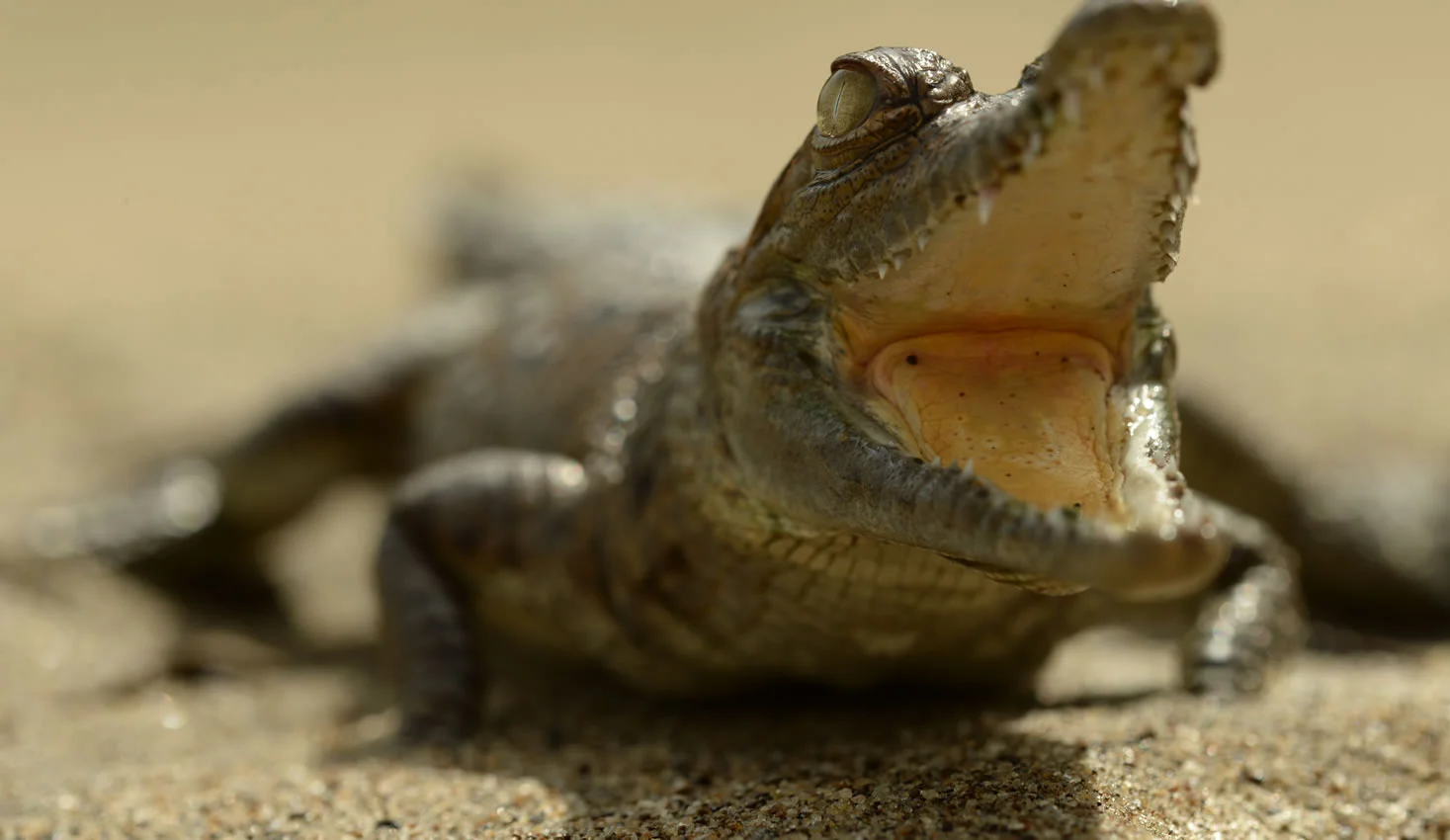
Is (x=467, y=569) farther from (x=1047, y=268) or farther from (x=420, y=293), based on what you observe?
(x=420, y=293)

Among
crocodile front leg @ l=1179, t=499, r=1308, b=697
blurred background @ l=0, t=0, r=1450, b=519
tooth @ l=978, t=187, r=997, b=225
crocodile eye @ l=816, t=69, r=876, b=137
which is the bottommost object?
crocodile front leg @ l=1179, t=499, r=1308, b=697

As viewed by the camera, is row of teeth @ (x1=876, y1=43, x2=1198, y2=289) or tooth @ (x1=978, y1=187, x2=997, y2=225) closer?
row of teeth @ (x1=876, y1=43, x2=1198, y2=289)

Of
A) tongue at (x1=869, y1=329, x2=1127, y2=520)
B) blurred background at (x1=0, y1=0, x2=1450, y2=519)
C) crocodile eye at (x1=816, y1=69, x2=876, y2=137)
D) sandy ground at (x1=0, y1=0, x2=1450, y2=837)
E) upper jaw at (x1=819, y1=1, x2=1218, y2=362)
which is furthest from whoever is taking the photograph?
blurred background at (x1=0, y1=0, x2=1450, y2=519)

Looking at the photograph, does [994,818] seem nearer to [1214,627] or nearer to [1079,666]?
[1214,627]

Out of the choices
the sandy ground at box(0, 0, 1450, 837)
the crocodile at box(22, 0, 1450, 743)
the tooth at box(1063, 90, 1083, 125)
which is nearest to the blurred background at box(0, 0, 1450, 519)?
the sandy ground at box(0, 0, 1450, 837)

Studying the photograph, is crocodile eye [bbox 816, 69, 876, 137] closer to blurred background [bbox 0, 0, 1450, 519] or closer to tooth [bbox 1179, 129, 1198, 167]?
blurred background [bbox 0, 0, 1450, 519]

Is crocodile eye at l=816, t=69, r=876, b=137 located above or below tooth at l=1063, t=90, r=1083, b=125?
above

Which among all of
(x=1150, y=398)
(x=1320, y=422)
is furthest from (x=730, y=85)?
(x=1150, y=398)

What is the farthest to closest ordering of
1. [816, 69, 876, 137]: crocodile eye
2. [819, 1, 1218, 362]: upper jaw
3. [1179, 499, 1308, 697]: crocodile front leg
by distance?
[1179, 499, 1308, 697]: crocodile front leg, [816, 69, 876, 137]: crocodile eye, [819, 1, 1218, 362]: upper jaw
